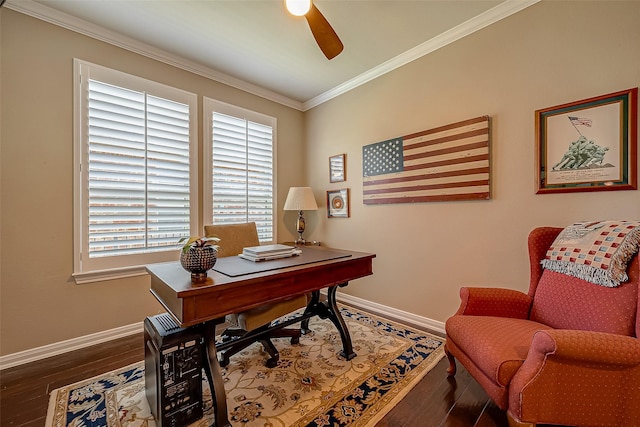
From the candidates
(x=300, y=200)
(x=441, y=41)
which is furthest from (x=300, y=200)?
(x=441, y=41)

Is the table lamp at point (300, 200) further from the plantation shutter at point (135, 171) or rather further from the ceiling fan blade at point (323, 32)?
the ceiling fan blade at point (323, 32)

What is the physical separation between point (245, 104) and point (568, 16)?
3100 millimetres

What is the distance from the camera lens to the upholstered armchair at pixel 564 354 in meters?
1.08

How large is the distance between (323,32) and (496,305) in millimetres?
2082

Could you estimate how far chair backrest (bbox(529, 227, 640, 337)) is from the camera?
128 cm

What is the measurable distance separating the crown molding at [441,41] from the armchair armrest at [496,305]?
2.18 metres

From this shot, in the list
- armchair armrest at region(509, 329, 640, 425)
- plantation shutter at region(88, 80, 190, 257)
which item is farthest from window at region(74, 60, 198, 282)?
armchair armrest at region(509, 329, 640, 425)

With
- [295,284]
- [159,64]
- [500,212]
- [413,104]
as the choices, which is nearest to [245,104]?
[159,64]

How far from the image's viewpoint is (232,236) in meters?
2.32

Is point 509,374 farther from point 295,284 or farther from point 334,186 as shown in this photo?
point 334,186

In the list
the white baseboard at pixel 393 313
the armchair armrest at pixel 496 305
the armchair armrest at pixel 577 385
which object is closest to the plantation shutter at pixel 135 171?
the white baseboard at pixel 393 313

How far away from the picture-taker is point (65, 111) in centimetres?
215

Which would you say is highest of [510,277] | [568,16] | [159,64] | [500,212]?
[159,64]

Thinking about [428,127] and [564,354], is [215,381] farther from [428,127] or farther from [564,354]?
[428,127]
